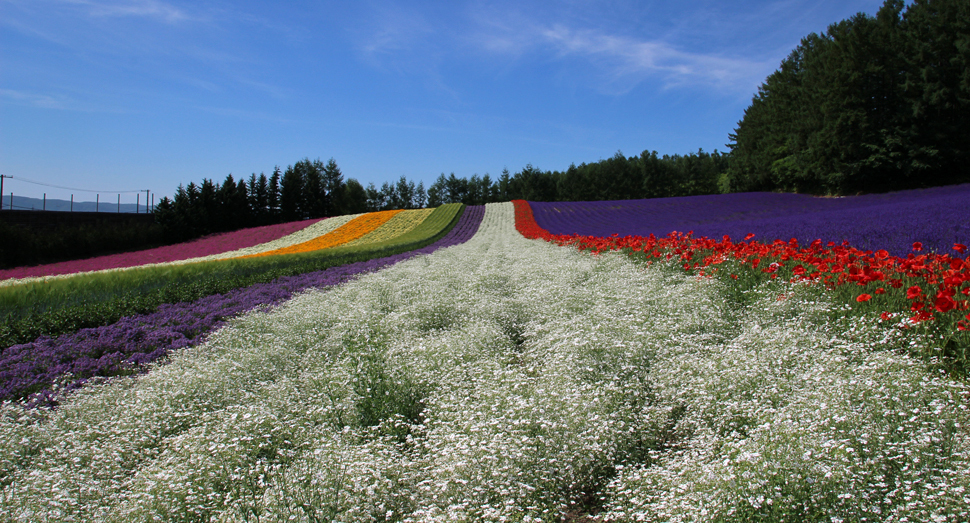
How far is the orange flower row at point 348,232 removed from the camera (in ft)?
109

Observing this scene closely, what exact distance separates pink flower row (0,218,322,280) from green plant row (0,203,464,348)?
16.5 m

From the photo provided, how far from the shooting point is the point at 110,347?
246 inches

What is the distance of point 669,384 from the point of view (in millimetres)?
4344

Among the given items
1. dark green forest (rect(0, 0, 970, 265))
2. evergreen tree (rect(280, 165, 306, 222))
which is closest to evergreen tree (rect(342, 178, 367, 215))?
evergreen tree (rect(280, 165, 306, 222))

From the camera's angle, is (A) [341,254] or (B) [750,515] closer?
(B) [750,515]

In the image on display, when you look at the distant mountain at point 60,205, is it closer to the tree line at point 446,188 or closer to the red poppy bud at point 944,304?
the tree line at point 446,188

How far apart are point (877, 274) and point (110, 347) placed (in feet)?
29.9

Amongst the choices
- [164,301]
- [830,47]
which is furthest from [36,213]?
[830,47]

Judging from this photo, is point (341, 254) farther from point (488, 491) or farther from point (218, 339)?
point (488, 491)

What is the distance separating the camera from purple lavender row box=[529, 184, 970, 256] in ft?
32.2

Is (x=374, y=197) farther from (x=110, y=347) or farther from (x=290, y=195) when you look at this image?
(x=110, y=347)

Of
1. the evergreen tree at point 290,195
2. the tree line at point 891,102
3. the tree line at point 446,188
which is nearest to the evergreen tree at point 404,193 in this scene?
the tree line at point 446,188

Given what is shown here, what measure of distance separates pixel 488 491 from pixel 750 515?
141 centimetres

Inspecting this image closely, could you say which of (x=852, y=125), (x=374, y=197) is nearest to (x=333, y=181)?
(x=374, y=197)
